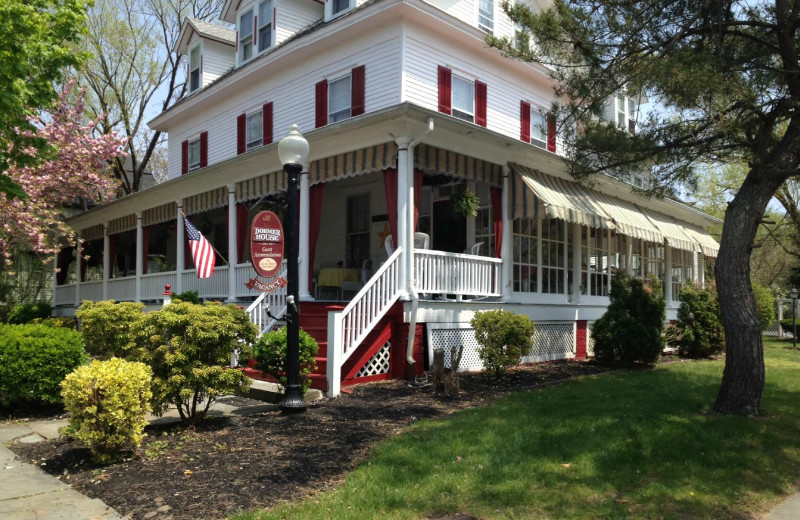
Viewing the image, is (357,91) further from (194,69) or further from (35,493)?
(35,493)

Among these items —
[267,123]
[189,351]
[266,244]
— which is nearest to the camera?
[189,351]

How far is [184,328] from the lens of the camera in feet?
23.2

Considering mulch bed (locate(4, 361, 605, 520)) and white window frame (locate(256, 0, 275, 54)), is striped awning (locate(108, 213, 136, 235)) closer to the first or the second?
white window frame (locate(256, 0, 275, 54))

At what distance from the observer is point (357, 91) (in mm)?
14039

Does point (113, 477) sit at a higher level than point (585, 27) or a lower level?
lower

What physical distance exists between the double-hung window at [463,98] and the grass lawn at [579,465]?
845 centimetres

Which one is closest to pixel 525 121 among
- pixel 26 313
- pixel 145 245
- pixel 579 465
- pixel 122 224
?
pixel 145 245

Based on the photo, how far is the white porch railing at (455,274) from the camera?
10742 mm

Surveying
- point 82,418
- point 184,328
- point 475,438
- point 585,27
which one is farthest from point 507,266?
point 82,418

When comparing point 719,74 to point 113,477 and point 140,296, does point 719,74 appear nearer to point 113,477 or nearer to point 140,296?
point 113,477

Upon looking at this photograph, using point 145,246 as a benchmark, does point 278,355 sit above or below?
below

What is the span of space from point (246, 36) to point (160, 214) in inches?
232

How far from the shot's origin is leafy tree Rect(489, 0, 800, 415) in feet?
24.0

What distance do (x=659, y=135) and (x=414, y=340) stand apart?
4.99m
